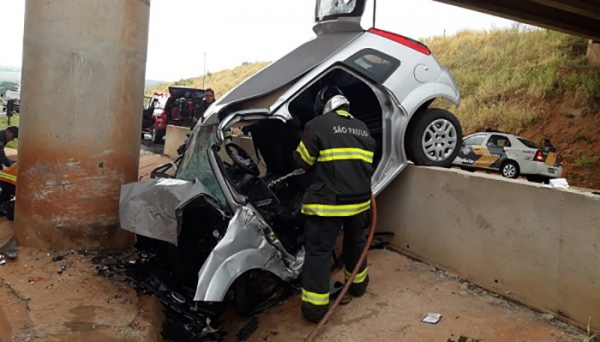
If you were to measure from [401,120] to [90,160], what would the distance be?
3.20 metres

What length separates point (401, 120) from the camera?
4.44 m

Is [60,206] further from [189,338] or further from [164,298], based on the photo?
[189,338]

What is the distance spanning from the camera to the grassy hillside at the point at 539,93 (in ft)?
43.7

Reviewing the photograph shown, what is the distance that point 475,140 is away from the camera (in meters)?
12.3

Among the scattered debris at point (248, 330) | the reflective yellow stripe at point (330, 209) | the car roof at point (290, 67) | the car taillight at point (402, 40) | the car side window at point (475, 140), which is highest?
the car taillight at point (402, 40)

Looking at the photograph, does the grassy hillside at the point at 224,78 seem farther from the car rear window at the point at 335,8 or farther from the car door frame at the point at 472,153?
the car rear window at the point at 335,8

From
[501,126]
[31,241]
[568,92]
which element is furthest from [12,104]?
[568,92]

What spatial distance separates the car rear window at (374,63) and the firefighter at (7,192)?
14.2 feet

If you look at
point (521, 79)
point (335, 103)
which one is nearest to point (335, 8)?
point (335, 103)

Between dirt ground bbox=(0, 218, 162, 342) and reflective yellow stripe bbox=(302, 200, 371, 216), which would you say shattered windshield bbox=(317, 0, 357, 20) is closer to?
reflective yellow stripe bbox=(302, 200, 371, 216)

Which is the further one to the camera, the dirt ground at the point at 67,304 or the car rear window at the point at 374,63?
the car rear window at the point at 374,63

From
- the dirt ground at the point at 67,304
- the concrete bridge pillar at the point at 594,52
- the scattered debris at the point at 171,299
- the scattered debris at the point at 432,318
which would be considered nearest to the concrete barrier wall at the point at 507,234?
the scattered debris at the point at 432,318

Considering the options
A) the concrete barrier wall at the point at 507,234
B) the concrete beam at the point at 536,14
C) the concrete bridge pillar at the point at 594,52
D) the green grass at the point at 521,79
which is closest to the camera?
the concrete barrier wall at the point at 507,234

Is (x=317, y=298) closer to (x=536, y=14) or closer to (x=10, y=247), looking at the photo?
(x=10, y=247)
